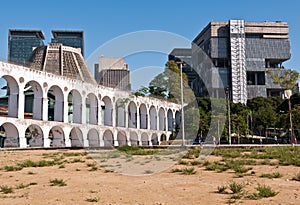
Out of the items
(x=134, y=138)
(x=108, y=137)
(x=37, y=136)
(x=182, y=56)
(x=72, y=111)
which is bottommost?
(x=134, y=138)

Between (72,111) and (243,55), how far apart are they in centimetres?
5553

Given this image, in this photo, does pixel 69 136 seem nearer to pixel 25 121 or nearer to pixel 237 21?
pixel 25 121

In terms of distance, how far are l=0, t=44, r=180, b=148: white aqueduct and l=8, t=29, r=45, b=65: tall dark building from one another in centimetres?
10196

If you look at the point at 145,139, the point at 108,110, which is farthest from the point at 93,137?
the point at 145,139

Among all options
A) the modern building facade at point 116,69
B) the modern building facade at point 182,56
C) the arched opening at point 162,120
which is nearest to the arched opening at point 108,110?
the modern building facade at point 182,56

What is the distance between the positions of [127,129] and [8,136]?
18472 millimetres

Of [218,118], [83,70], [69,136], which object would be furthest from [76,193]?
[83,70]

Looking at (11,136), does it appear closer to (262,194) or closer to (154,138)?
(154,138)

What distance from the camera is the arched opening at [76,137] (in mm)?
38581

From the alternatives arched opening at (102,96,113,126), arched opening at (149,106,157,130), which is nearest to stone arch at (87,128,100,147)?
arched opening at (102,96,113,126)

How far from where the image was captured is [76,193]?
730 cm

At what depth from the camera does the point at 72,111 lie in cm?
4294

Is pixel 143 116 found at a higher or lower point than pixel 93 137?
higher

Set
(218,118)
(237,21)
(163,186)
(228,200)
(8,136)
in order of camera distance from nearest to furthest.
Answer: (228,200) < (163,186) < (8,136) < (218,118) < (237,21)
